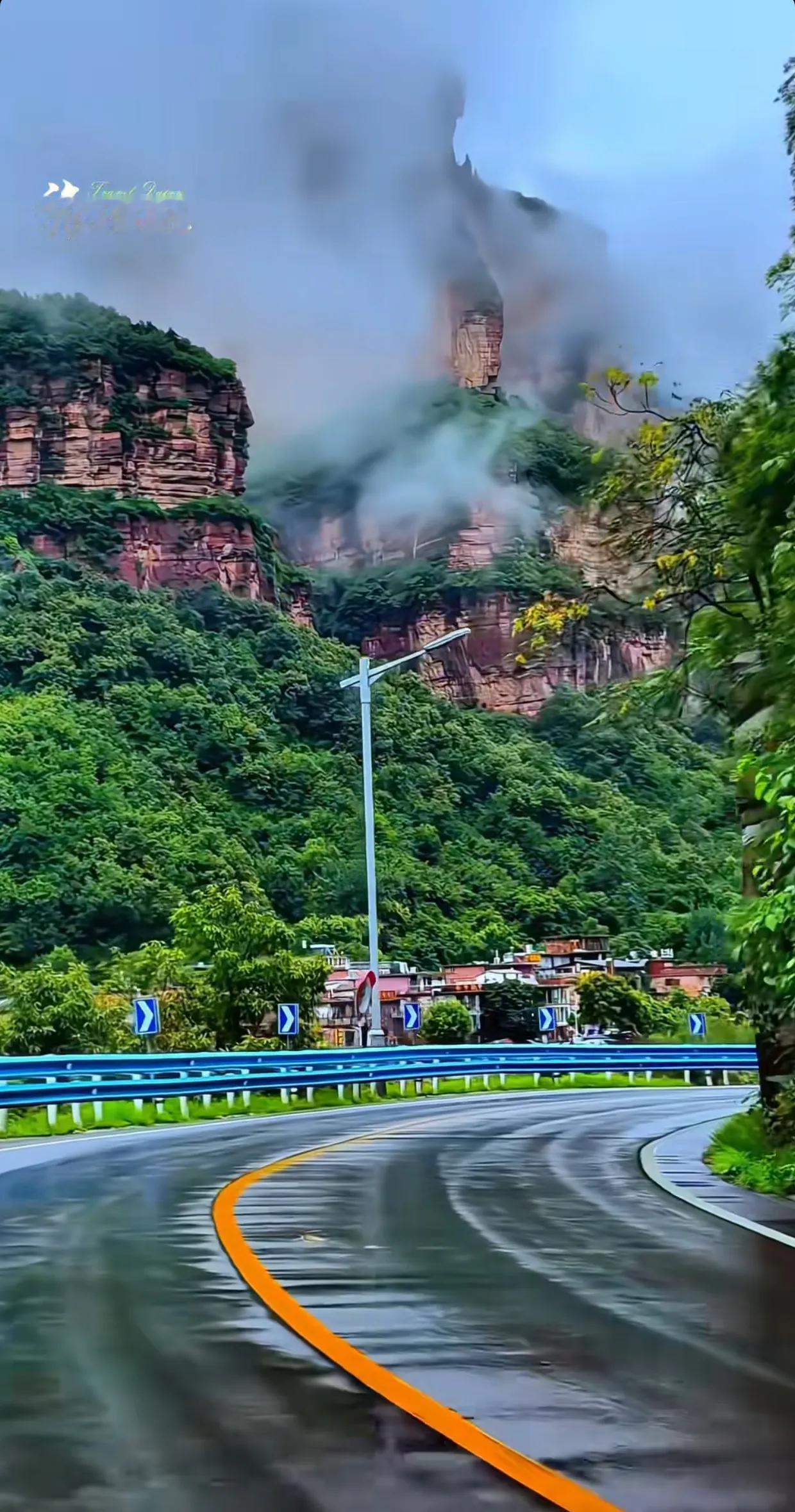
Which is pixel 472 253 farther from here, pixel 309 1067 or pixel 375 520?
pixel 309 1067

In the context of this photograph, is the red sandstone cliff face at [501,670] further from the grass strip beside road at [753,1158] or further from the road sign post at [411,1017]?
the grass strip beside road at [753,1158]

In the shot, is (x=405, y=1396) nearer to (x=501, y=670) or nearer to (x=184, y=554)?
(x=184, y=554)

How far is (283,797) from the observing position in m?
116

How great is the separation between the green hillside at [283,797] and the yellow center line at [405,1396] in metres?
85.5

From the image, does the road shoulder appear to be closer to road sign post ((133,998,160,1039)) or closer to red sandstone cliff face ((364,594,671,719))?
road sign post ((133,998,160,1039))

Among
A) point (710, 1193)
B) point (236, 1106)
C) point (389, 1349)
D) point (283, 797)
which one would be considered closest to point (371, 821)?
point (236, 1106)

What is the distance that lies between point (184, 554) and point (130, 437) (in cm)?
1894

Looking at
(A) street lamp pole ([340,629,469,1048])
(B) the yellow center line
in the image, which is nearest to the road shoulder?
(B) the yellow center line

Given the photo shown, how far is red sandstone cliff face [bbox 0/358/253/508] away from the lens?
153 meters

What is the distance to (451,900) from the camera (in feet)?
373

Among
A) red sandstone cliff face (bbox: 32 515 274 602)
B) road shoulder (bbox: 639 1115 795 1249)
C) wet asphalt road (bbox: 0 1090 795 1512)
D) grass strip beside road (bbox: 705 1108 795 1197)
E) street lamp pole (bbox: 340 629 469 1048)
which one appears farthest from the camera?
red sandstone cliff face (bbox: 32 515 274 602)

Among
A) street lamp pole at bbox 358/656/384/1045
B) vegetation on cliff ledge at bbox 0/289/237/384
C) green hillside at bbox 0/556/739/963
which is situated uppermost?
vegetation on cliff ledge at bbox 0/289/237/384

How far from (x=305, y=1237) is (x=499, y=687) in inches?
5470

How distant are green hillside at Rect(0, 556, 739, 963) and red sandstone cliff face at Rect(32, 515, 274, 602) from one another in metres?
4.27
